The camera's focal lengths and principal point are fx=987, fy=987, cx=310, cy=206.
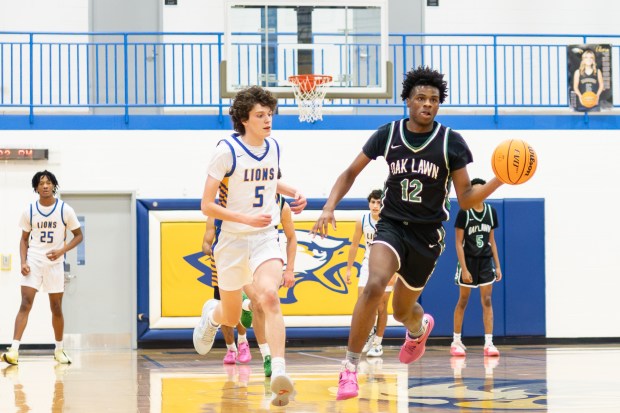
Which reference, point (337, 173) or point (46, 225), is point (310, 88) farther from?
point (46, 225)

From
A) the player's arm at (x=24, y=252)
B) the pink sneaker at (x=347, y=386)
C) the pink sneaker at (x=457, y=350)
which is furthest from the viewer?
the pink sneaker at (x=457, y=350)

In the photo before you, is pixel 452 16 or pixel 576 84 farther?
pixel 452 16

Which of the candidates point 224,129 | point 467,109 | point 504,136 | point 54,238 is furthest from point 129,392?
point 467,109

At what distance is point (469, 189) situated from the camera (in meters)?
6.61

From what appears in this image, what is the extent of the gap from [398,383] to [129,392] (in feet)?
7.36

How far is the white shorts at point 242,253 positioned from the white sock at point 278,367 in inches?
31.3

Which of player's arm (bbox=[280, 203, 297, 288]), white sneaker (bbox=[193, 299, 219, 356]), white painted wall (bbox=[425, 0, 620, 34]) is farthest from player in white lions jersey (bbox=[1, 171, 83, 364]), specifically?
white painted wall (bbox=[425, 0, 620, 34])

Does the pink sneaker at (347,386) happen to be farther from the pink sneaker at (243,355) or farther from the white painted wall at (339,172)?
the white painted wall at (339,172)

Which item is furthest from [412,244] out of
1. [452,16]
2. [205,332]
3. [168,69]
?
[452,16]

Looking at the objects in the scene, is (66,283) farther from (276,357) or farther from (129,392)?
(276,357)

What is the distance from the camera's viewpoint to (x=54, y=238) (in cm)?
1163

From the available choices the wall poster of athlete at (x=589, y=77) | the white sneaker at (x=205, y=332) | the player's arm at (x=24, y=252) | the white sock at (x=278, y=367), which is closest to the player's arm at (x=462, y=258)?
the wall poster of athlete at (x=589, y=77)

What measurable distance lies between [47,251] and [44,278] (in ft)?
1.06

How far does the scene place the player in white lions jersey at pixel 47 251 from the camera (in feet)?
37.7
